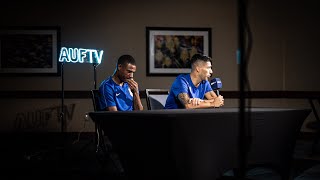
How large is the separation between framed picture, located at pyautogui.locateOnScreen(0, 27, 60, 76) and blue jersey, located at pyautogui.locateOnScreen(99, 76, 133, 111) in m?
3.27

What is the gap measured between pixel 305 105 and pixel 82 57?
4.08 m

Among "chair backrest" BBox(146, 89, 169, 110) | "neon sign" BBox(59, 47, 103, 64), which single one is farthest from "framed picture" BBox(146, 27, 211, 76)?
"chair backrest" BBox(146, 89, 169, 110)

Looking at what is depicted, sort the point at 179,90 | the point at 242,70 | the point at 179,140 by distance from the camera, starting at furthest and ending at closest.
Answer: the point at 179,90 < the point at 179,140 < the point at 242,70

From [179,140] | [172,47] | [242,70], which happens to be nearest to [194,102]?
[179,140]

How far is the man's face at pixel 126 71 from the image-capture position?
13.7ft

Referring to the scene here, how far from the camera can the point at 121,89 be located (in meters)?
4.20

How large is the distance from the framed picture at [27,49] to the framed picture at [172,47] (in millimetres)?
1668

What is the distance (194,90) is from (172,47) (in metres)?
3.17

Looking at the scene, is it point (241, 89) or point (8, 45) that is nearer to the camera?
point (241, 89)

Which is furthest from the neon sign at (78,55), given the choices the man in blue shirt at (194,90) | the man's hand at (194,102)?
the man's hand at (194,102)

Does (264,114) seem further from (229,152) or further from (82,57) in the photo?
(82,57)

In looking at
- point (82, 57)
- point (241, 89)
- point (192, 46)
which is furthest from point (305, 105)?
point (241, 89)

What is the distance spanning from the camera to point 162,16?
727cm

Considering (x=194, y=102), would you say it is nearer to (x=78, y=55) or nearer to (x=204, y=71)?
(x=204, y=71)
